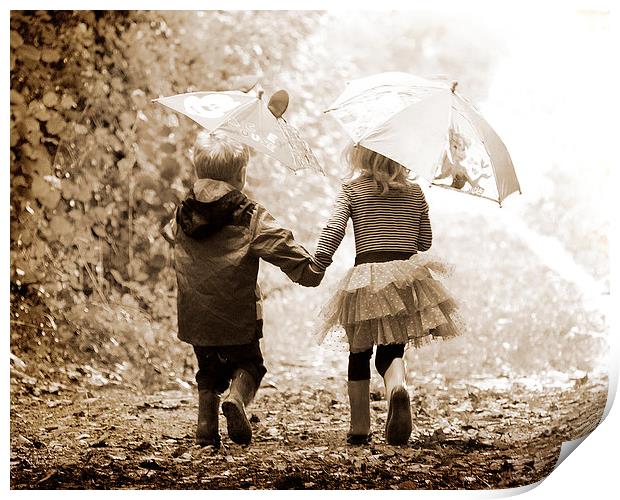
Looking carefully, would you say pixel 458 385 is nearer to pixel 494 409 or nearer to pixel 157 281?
pixel 494 409

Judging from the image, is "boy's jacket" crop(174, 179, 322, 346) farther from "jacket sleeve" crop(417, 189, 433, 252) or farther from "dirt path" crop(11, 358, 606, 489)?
"jacket sleeve" crop(417, 189, 433, 252)

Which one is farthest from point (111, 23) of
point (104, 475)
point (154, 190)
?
point (104, 475)

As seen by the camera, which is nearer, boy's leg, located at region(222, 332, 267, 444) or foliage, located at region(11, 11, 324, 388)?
boy's leg, located at region(222, 332, 267, 444)

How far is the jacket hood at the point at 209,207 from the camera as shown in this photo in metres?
4.99

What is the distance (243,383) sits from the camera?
16.6 ft

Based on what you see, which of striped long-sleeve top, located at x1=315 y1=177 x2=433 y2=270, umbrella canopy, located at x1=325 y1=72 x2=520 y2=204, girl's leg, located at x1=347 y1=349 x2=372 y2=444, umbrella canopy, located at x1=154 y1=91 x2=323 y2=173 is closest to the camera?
umbrella canopy, located at x1=325 y1=72 x2=520 y2=204

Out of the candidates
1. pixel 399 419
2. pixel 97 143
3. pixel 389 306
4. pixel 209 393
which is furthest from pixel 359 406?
pixel 97 143

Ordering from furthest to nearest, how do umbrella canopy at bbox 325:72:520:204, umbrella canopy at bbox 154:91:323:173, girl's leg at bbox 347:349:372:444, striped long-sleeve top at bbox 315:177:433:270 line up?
girl's leg at bbox 347:349:372:444 → striped long-sleeve top at bbox 315:177:433:270 → umbrella canopy at bbox 154:91:323:173 → umbrella canopy at bbox 325:72:520:204

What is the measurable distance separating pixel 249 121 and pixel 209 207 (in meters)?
0.39

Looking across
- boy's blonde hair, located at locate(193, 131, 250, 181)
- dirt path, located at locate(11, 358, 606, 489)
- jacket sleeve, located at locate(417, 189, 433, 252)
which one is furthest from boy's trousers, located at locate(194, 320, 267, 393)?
jacket sleeve, located at locate(417, 189, 433, 252)

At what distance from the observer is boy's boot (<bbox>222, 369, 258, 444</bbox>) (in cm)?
500

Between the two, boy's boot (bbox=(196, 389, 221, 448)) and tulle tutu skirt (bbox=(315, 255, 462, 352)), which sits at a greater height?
tulle tutu skirt (bbox=(315, 255, 462, 352))

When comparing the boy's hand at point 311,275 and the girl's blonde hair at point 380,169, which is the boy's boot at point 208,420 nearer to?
the boy's hand at point 311,275

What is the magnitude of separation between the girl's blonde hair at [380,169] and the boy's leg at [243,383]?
0.83 metres
